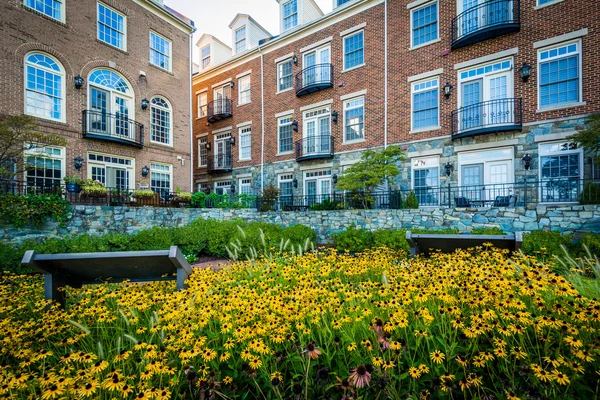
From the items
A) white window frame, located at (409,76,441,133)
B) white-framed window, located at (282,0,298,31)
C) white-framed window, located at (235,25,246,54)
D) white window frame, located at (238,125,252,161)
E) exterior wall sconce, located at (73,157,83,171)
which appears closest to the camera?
exterior wall sconce, located at (73,157,83,171)

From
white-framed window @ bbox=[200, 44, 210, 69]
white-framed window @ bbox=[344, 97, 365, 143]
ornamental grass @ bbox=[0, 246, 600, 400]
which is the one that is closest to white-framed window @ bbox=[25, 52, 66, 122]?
white-framed window @ bbox=[200, 44, 210, 69]

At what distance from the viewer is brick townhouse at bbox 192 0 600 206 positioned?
1170 cm

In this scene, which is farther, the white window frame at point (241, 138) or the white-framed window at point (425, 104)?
the white window frame at point (241, 138)

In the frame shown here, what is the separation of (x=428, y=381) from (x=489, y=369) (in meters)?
0.49

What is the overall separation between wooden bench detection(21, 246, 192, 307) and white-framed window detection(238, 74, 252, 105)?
65.0 ft

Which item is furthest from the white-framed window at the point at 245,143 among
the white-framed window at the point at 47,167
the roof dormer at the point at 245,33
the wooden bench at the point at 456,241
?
the wooden bench at the point at 456,241

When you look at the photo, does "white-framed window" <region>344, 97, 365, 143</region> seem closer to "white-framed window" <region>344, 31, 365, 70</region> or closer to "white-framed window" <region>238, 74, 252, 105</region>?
"white-framed window" <region>344, 31, 365, 70</region>

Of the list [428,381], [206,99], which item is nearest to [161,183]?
[206,99]

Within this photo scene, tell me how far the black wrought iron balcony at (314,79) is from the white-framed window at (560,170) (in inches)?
453

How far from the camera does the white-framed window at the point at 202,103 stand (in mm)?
24859

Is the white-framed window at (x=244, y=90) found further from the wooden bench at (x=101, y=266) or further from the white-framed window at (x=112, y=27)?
the wooden bench at (x=101, y=266)

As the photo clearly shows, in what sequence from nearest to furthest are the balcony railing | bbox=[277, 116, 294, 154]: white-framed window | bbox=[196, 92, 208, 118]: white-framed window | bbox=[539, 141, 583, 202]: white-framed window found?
bbox=[539, 141, 583, 202]: white-framed window
the balcony railing
bbox=[277, 116, 294, 154]: white-framed window
bbox=[196, 92, 208, 118]: white-framed window

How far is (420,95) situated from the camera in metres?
15.0

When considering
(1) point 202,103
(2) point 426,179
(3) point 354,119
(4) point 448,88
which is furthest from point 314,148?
(1) point 202,103
